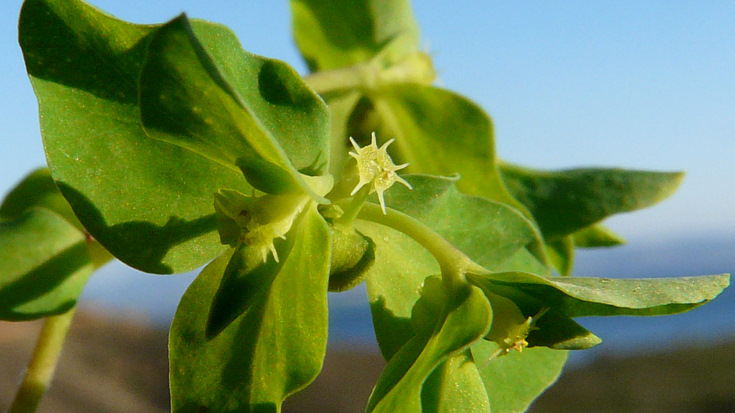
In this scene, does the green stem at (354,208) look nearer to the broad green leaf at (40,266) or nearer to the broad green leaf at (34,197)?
the broad green leaf at (40,266)

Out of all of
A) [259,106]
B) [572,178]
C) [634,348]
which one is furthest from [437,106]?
[634,348]

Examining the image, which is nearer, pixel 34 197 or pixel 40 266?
pixel 40 266

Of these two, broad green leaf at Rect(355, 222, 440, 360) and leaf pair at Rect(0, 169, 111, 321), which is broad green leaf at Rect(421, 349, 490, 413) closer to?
broad green leaf at Rect(355, 222, 440, 360)

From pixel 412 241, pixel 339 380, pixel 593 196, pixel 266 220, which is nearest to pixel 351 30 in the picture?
pixel 593 196

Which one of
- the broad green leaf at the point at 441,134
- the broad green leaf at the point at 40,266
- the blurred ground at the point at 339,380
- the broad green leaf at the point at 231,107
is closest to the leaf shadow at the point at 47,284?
the broad green leaf at the point at 40,266

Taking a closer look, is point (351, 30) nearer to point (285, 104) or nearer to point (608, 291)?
point (285, 104)

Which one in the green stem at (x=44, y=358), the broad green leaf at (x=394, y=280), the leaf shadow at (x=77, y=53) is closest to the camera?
the leaf shadow at (x=77, y=53)
